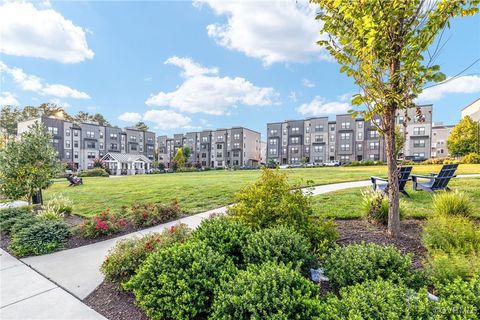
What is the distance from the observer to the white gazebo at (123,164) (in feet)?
153

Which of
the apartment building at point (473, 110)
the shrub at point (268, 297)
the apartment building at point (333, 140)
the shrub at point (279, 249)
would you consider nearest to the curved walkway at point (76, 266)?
the shrub at point (279, 249)

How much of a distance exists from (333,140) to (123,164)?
4920 centimetres

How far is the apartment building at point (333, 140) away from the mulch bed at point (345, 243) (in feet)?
170

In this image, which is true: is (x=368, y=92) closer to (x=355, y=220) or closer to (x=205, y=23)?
(x=355, y=220)

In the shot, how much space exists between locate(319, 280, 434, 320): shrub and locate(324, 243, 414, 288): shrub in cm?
41

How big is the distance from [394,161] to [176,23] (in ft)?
35.9

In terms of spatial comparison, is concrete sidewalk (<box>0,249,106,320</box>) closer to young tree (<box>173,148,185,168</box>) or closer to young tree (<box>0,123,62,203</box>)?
young tree (<box>0,123,62,203</box>)

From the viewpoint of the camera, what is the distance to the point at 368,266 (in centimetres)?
254

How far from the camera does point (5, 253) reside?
Result: 479 centimetres

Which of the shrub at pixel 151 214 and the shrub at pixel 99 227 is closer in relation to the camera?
the shrub at pixel 99 227

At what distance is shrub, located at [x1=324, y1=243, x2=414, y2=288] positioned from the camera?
2502 millimetres

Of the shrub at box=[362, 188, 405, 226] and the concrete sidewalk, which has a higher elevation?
the shrub at box=[362, 188, 405, 226]

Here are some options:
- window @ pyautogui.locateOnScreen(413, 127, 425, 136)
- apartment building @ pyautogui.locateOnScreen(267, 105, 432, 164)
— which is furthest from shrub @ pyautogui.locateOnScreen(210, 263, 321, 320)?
window @ pyautogui.locateOnScreen(413, 127, 425, 136)

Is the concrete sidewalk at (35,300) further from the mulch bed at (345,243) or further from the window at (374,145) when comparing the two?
the window at (374,145)
